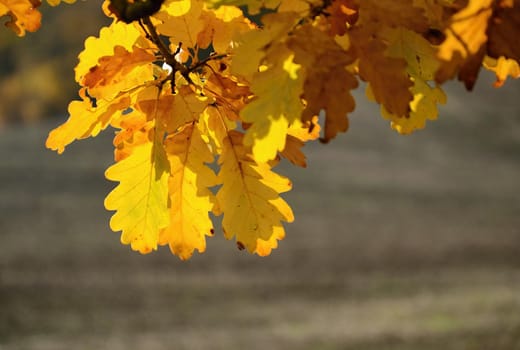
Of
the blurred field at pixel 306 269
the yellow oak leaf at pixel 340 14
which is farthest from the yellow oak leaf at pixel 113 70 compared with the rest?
the blurred field at pixel 306 269

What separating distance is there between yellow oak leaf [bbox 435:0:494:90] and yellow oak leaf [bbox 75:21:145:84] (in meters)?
0.42

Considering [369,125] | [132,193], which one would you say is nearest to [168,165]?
[132,193]

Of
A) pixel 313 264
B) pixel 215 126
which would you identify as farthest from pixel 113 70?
pixel 313 264

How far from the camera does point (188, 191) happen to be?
97 centimetres

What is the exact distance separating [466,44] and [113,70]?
1.43ft

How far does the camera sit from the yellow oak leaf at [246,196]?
0.94 metres

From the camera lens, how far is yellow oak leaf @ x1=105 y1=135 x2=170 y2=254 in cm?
93

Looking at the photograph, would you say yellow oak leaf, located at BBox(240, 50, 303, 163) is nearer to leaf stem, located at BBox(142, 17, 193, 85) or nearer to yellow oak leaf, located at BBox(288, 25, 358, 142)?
yellow oak leaf, located at BBox(288, 25, 358, 142)

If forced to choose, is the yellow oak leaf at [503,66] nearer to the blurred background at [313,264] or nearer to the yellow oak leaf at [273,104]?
the yellow oak leaf at [273,104]

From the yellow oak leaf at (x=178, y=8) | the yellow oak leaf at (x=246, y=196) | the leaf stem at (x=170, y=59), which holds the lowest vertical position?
the yellow oak leaf at (x=246, y=196)

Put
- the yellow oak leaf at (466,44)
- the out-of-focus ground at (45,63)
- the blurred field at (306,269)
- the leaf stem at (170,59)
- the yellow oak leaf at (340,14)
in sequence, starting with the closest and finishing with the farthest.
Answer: the yellow oak leaf at (466,44)
the yellow oak leaf at (340,14)
the leaf stem at (170,59)
the blurred field at (306,269)
the out-of-focus ground at (45,63)

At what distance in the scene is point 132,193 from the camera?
96 centimetres

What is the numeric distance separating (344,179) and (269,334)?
4417mm

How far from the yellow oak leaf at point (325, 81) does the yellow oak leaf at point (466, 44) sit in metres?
0.09
